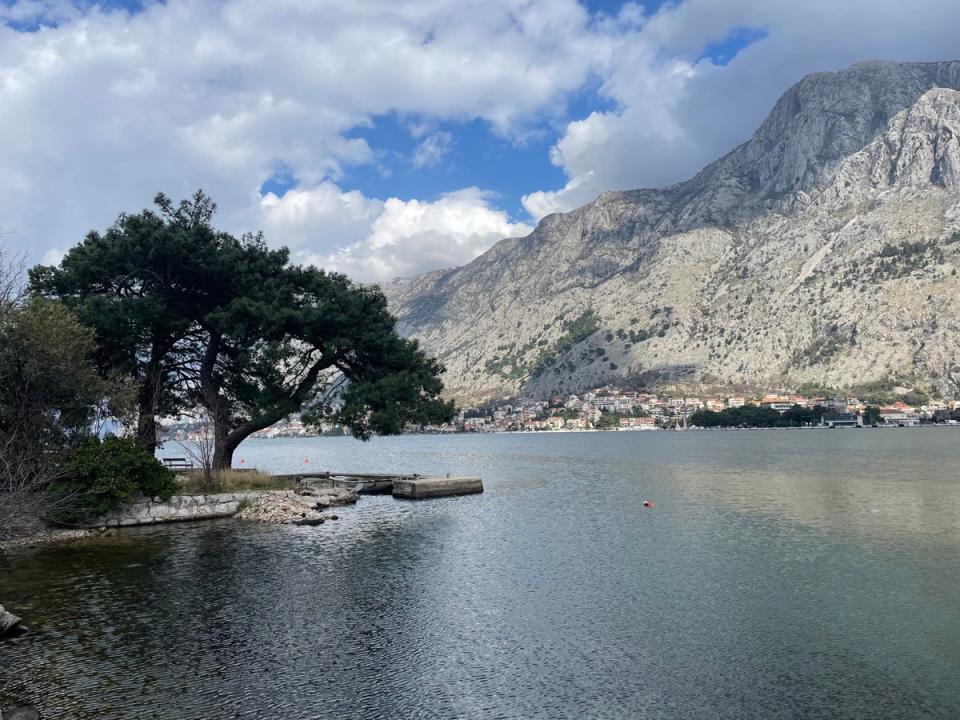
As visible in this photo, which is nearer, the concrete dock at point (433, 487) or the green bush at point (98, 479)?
the green bush at point (98, 479)

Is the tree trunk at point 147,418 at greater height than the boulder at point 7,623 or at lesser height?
greater

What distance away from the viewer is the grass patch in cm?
3931

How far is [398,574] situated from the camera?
22984mm

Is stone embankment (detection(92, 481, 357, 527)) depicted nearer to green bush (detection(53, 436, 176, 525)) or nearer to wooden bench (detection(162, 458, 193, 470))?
green bush (detection(53, 436, 176, 525))

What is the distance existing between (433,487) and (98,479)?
22.9 metres

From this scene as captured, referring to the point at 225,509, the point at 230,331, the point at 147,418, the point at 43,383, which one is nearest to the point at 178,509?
the point at 225,509

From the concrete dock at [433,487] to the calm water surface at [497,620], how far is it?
12661 millimetres

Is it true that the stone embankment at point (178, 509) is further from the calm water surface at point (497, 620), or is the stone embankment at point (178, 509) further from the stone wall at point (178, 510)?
the calm water surface at point (497, 620)

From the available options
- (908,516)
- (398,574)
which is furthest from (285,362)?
(908,516)

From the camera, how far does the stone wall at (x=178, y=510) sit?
33.5 meters

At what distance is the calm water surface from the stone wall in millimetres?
1740

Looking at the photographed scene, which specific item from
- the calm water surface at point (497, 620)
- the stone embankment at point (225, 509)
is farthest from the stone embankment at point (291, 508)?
the calm water surface at point (497, 620)

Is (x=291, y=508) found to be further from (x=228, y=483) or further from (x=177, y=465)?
(x=177, y=465)

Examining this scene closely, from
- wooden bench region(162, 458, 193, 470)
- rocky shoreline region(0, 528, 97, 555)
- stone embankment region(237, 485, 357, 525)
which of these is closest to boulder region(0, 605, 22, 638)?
rocky shoreline region(0, 528, 97, 555)
